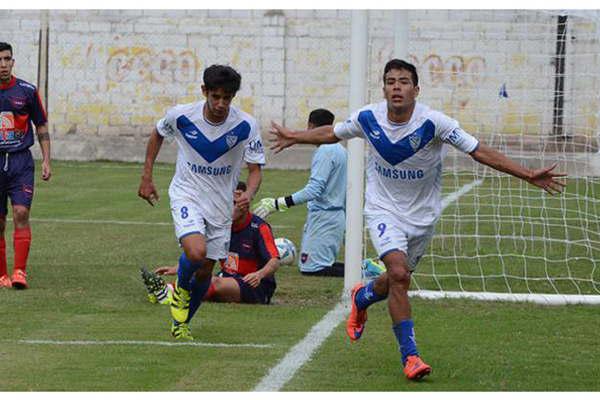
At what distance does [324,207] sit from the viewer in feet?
44.3

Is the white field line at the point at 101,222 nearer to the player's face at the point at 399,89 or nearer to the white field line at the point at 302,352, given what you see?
the white field line at the point at 302,352

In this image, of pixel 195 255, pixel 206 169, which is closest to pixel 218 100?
pixel 206 169

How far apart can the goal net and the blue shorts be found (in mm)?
764

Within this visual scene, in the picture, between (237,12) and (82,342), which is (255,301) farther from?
(237,12)

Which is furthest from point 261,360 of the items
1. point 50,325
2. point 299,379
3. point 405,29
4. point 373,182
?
point 405,29

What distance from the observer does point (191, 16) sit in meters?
29.9

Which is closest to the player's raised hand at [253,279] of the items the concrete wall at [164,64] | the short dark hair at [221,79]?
the short dark hair at [221,79]

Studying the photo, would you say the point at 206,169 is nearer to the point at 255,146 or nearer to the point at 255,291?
the point at 255,146

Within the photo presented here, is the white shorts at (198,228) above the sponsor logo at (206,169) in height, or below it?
below

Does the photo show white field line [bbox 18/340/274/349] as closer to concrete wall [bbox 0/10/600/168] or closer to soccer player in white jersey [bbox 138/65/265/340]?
soccer player in white jersey [bbox 138/65/265/340]

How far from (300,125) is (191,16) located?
141 inches

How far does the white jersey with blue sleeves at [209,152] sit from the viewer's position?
29.7 feet

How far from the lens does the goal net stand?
12859 millimetres

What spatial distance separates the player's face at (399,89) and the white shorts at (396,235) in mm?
733
